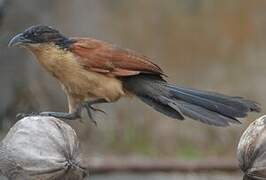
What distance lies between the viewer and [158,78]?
334 centimetres

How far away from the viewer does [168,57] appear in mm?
8016

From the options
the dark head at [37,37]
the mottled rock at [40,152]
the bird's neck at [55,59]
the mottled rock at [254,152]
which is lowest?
the mottled rock at [40,152]

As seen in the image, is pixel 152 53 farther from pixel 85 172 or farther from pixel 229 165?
pixel 85 172

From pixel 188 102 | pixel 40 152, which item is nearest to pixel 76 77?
pixel 188 102

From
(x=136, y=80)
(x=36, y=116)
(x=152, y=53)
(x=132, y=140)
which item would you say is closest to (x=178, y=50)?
(x=152, y=53)

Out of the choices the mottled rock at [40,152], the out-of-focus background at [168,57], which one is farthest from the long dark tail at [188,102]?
the out-of-focus background at [168,57]

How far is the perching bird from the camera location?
10.6 ft

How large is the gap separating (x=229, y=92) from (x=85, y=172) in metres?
5.42

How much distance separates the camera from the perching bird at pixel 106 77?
3.23 m

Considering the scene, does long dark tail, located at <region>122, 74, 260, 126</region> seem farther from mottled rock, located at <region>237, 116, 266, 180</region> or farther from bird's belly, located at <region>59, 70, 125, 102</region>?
mottled rock, located at <region>237, 116, 266, 180</region>

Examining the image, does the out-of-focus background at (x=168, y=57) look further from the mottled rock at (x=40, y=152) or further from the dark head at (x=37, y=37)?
the mottled rock at (x=40, y=152)

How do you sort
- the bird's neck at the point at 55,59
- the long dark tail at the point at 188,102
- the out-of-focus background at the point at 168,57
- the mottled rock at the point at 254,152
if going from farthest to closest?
1. the out-of-focus background at the point at 168,57
2. the bird's neck at the point at 55,59
3. the long dark tail at the point at 188,102
4. the mottled rock at the point at 254,152

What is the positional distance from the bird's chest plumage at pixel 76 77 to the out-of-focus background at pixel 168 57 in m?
4.45

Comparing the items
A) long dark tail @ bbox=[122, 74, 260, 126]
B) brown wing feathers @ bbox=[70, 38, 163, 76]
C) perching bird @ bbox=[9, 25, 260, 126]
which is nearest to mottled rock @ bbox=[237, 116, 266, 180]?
long dark tail @ bbox=[122, 74, 260, 126]
